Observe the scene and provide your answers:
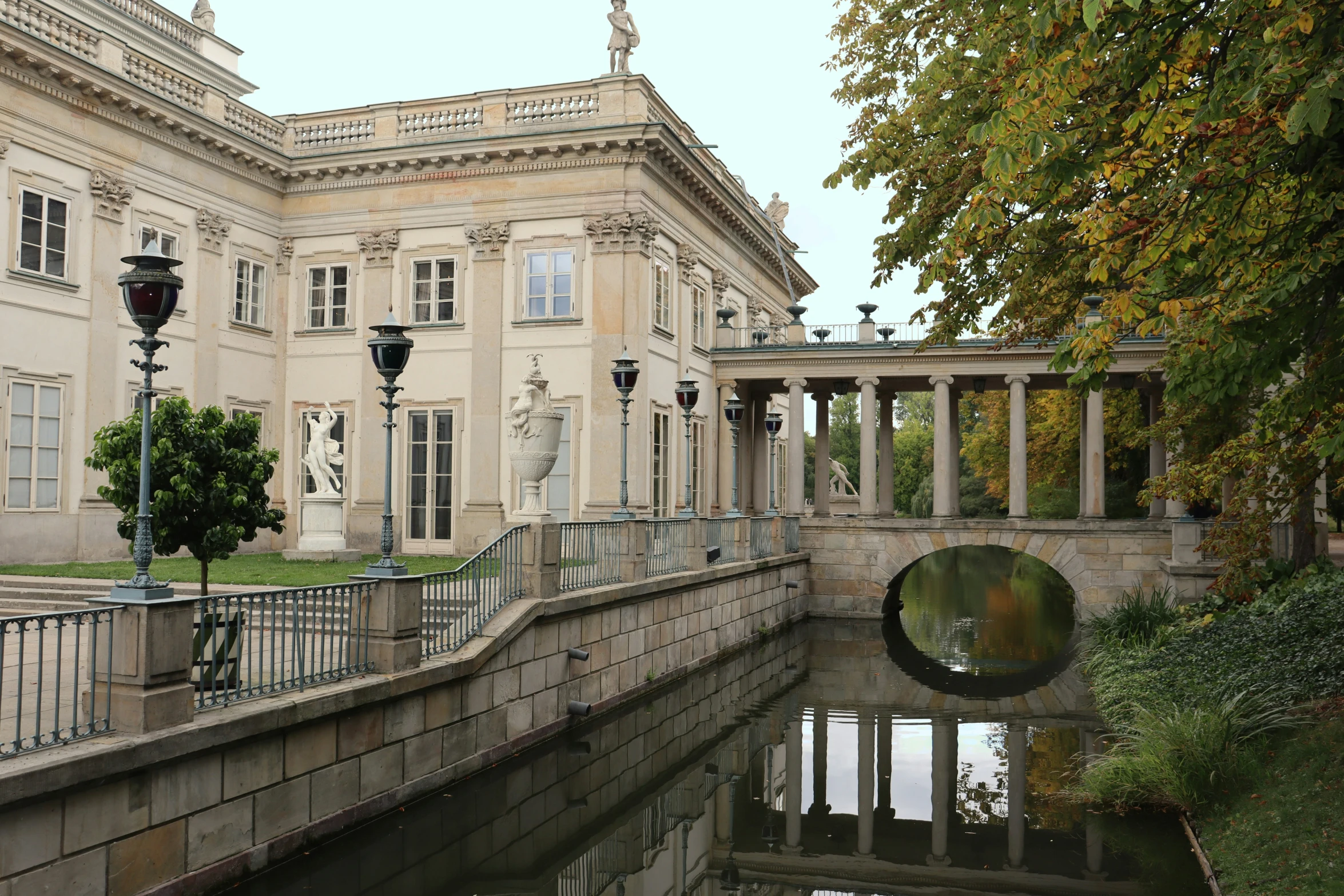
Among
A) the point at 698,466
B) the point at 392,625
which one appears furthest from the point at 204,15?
the point at 392,625

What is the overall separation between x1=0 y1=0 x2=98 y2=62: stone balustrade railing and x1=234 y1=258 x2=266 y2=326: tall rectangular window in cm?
583

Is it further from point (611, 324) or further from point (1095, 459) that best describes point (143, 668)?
point (1095, 459)

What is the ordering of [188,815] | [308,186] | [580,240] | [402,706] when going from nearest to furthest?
[188,815]
[402,706]
[580,240]
[308,186]

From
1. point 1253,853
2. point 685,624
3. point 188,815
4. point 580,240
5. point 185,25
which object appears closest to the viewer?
point 188,815

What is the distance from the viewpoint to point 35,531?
20.0 m

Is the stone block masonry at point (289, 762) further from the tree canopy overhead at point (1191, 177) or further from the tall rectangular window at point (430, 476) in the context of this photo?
the tall rectangular window at point (430, 476)

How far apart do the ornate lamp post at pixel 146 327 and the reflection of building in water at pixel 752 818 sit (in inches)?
97.5

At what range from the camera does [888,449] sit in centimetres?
3259

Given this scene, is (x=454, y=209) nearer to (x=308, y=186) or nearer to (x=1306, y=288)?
(x=308, y=186)

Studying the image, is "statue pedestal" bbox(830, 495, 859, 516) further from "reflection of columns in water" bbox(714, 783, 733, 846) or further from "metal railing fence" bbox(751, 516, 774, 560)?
"reflection of columns in water" bbox(714, 783, 733, 846)

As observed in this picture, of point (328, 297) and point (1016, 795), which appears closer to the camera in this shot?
point (1016, 795)

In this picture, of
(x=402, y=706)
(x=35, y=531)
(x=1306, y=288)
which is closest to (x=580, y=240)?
(x=35, y=531)

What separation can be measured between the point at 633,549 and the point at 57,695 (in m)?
10.1

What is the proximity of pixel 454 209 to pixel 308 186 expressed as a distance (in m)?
4.08
